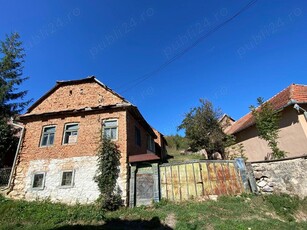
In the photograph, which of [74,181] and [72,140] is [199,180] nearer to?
[74,181]

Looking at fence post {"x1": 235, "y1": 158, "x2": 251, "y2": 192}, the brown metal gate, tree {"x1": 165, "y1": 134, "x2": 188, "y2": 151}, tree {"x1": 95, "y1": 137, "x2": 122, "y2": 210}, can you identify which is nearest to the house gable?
tree {"x1": 95, "y1": 137, "x2": 122, "y2": 210}

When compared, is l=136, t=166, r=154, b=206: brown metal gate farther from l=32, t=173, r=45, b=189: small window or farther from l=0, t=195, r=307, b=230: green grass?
l=32, t=173, r=45, b=189: small window

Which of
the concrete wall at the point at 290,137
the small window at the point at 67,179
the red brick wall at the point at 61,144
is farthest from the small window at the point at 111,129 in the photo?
the concrete wall at the point at 290,137

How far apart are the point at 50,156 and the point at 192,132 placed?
11714 mm

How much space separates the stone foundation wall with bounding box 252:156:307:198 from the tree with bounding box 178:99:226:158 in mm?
6469

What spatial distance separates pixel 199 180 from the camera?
9.84 m

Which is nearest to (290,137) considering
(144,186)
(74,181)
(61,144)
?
(144,186)

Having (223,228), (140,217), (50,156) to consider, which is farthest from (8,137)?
(223,228)

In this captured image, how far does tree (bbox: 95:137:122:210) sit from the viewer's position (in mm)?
9656

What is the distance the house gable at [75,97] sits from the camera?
13.0m

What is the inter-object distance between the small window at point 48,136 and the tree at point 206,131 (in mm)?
11570

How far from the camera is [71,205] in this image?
34.2ft

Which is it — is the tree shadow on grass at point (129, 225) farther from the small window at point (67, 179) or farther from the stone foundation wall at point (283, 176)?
the stone foundation wall at point (283, 176)

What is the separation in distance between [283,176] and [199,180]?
4146 millimetres
